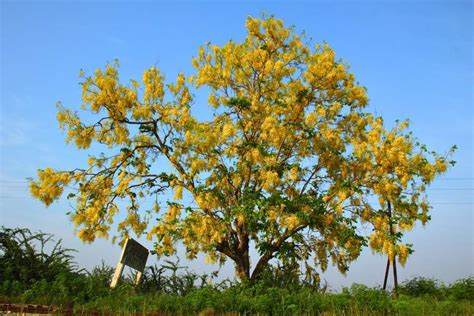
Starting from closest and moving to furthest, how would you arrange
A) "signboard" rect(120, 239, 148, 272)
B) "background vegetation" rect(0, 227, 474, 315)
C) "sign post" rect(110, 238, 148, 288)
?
"background vegetation" rect(0, 227, 474, 315)
"sign post" rect(110, 238, 148, 288)
"signboard" rect(120, 239, 148, 272)

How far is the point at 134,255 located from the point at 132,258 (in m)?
0.16

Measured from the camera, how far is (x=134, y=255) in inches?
501

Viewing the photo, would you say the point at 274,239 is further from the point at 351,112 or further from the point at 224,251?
the point at 351,112

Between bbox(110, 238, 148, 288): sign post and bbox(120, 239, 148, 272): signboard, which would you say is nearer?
bbox(110, 238, 148, 288): sign post

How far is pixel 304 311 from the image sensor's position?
32.3 feet

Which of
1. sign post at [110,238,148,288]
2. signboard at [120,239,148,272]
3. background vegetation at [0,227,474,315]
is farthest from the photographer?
signboard at [120,239,148,272]

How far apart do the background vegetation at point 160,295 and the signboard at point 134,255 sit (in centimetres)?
59

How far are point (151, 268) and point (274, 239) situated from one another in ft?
12.3

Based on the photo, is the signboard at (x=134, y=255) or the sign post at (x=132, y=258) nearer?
the sign post at (x=132, y=258)

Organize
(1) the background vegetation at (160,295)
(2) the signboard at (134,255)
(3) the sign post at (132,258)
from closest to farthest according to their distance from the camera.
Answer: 1. (1) the background vegetation at (160,295)
2. (3) the sign post at (132,258)
3. (2) the signboard at (134,255)

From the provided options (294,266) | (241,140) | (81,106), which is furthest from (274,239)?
(81,106)

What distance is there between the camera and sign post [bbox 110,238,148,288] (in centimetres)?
1189

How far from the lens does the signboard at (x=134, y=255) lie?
12181 mm

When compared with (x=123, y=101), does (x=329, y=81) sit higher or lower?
higher
